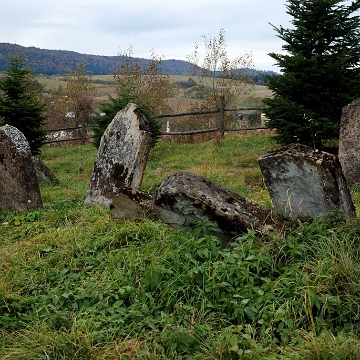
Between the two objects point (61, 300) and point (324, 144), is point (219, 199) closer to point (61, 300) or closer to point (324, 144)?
point (61, 300)

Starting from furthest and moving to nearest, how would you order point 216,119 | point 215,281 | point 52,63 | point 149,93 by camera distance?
point 52,63 < point 149,93 < point 216,119 < point 215,281

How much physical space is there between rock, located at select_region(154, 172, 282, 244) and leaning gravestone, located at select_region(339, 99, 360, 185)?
410 centimetres

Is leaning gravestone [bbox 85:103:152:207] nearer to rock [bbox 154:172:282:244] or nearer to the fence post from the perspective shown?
rock [bbox 154:172:282:244]

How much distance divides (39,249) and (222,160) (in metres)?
8.18

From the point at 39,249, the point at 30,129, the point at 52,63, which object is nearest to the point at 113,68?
the point at 30,129

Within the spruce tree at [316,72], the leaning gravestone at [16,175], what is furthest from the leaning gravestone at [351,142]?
the leaning gravestone at [16,175]

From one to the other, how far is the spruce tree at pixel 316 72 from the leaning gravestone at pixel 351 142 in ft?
8.36

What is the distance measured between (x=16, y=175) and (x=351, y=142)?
6.08 m

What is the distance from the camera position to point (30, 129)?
14328mm

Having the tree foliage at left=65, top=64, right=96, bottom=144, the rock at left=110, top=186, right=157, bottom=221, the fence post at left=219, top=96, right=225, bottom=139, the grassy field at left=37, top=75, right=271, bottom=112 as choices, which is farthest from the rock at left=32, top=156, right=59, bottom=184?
the tree foliage at left=65, top=64, right=96, bottom=144

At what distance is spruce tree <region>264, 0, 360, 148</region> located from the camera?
1162cm

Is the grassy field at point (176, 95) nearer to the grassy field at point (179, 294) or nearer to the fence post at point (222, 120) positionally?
the fence post at point (222, 120)

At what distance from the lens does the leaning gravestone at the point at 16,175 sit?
295 inches

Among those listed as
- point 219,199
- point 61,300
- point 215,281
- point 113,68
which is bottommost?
point 61,300
